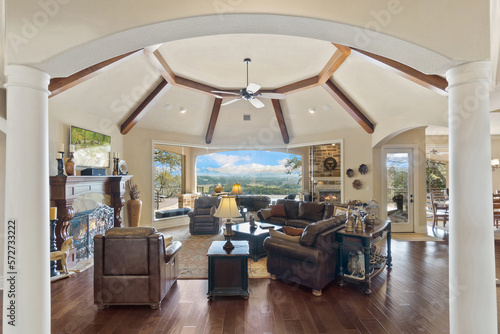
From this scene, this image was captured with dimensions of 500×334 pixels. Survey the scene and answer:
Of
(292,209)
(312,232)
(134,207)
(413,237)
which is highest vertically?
(312,232)

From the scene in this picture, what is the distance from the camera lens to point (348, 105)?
6.10 meters

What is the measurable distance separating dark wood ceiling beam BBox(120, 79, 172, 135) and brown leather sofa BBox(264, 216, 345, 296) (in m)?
4.27

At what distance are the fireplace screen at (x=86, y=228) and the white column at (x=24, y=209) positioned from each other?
3054 millimetres

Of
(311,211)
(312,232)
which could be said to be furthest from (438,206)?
(312,232)

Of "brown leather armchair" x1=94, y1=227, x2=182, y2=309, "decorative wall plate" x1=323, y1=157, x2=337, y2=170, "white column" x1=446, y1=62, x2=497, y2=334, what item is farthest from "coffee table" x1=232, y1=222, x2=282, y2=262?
"decorative wall plate" x1=323, y1=157, x2=337, y2=170

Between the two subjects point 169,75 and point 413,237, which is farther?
point 413,237

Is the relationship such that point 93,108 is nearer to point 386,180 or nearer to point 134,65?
point 134,65

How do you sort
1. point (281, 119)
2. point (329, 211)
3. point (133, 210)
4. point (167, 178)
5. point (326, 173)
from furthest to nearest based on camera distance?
point (326, 173) < point (167, 178) < point (281, 119) < point (133, 210) < point (329, 211)

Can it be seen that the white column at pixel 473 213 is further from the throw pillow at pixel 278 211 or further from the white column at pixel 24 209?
the throw pillow at pixel 278 211

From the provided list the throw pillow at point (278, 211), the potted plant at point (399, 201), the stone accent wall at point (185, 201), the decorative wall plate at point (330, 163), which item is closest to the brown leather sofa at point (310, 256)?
the throw pillow at point (278, 211)

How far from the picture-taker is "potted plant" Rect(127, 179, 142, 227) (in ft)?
21.0

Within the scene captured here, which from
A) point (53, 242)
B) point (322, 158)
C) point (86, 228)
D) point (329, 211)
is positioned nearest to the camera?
point (53, 242)

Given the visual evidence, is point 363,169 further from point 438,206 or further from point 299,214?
point 438,206

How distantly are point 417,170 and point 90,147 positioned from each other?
7.87 m
